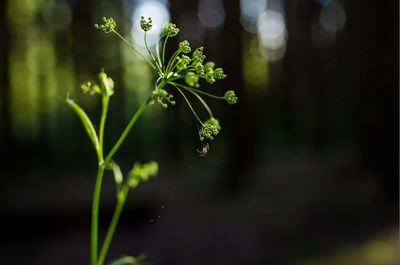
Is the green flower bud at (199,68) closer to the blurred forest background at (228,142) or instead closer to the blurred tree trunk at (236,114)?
the blurred forest background at (228,142)

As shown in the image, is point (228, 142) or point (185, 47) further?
point (228, 142)

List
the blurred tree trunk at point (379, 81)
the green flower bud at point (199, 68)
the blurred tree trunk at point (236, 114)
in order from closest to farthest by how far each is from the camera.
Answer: the green flower bud at point (199, 68), the blurred tree trunk at point (379, 81), the blurred tree trunk at point (236, 114)

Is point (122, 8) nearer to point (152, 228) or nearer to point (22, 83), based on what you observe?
point (22, 83)

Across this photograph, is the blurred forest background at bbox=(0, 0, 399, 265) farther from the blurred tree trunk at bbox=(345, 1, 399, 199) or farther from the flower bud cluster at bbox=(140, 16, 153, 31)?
the flower bud cluster at bbox=(140, 16, 153, 31)

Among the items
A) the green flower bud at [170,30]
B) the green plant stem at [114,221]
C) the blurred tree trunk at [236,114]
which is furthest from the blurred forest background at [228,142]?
the green flower bud at [170,30]

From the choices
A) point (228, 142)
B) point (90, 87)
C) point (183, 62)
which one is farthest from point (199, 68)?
point (228, 142)

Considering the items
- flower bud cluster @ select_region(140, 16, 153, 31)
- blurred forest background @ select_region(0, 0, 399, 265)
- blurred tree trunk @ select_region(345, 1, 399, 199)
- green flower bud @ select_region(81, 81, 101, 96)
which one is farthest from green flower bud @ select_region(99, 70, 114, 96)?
blurred tree trunk @ select_region(345, 1, 399, 199)

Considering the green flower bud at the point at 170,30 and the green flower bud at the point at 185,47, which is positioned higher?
the green flower bud at the point at 170,30

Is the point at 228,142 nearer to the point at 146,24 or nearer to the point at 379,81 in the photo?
the point at 379,81
